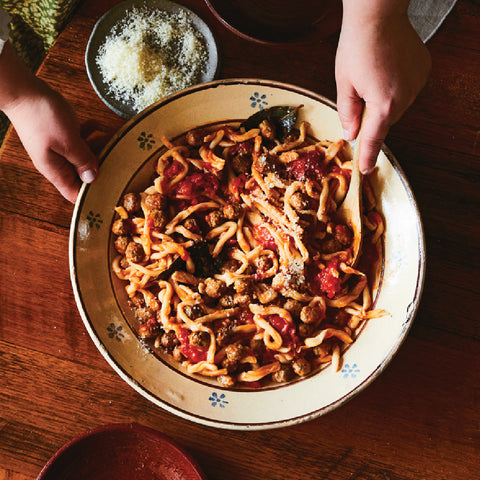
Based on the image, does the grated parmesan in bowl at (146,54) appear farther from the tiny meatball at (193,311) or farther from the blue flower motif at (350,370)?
the blue flower motif at (350,370)

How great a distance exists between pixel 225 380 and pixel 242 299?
353mm

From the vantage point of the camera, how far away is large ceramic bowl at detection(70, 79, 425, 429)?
233cm

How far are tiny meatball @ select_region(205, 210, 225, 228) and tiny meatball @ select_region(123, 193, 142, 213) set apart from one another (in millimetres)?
320

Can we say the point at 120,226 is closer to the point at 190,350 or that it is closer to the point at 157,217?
the point at 157,217

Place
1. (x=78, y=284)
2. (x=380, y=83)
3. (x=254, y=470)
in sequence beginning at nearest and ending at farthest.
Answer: (x=380, y=83), (x=78, y=284), (x=254, y=470)

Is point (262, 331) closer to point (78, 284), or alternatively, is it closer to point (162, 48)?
point (78, 284)

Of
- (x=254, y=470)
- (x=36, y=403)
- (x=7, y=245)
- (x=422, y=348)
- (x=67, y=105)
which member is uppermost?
(x=67, y=105)

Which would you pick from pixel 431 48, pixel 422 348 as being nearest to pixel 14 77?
pixel 431 48

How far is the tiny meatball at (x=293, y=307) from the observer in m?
2.44

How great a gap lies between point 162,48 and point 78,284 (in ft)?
3.90

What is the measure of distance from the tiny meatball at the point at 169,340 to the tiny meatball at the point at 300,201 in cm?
78

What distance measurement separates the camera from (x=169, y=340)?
2473mm

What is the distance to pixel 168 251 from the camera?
2.49 metres

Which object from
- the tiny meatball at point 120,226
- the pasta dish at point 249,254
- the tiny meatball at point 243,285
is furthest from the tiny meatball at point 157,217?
the tiny meatball at point 243,285
